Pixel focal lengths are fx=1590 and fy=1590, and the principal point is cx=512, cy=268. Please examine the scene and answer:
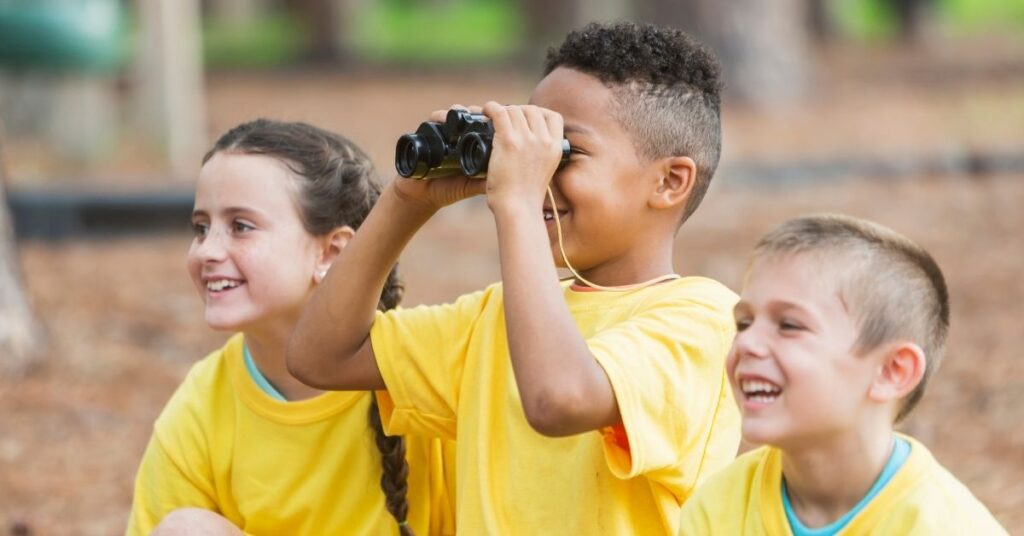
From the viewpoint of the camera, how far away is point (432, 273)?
27.4ft

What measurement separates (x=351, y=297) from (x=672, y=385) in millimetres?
739

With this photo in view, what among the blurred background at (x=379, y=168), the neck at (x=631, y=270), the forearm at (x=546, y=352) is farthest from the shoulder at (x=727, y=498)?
the blurred background at (x=379, y=168)

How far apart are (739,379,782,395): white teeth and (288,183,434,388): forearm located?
0.85 metres

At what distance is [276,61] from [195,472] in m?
16.1

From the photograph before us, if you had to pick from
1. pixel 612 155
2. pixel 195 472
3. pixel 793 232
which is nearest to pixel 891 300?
pixel 793 232

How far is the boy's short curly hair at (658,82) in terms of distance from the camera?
311 cm

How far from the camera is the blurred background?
5.80 m

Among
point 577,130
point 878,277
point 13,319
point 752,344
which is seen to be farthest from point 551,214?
point 13,319

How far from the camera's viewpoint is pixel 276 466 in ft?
12.0

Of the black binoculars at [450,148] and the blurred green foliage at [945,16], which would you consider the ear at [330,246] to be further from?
the blurred green foliage at [945,16]

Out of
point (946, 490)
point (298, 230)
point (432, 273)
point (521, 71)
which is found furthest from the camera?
point (521, 71)

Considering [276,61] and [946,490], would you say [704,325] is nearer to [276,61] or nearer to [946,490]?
[946,490]

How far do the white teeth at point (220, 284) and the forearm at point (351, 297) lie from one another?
13.5 inches

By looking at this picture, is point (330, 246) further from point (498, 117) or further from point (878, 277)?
point (878, 277)
